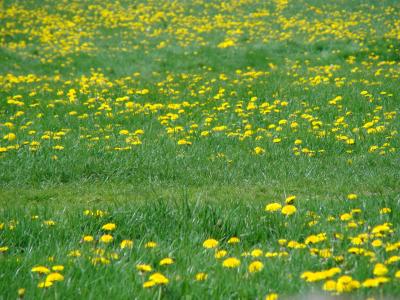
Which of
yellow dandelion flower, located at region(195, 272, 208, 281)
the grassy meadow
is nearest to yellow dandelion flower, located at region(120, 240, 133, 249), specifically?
the grassy meadow

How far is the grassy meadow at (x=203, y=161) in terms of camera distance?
337 centimetres

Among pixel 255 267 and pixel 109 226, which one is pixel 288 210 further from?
pixel 109 226

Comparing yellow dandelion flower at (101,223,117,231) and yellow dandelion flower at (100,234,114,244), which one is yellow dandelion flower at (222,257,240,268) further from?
yellow dandelion flower at (101,223,117,231)

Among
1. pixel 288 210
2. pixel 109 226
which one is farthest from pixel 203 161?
pixel 109 226

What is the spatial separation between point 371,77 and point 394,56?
225cm

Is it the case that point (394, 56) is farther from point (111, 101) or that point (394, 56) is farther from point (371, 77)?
point (111, 101)

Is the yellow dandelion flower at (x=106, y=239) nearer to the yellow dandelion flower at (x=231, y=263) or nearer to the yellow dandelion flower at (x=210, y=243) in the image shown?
the yellow dandelion flower at (x=210, y=243)

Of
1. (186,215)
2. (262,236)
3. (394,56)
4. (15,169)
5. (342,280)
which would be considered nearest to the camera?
(342,280)

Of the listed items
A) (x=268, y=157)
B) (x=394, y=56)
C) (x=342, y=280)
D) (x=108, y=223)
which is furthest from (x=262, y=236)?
(x=394, y=56)

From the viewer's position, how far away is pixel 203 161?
22.5 ft

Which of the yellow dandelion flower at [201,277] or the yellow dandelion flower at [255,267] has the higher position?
the yellow dandelion flower at [255,267]

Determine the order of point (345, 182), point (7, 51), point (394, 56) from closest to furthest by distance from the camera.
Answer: point (345, 182) → point (394, 56) → point (7, 51)

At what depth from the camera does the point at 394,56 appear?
39.6ft

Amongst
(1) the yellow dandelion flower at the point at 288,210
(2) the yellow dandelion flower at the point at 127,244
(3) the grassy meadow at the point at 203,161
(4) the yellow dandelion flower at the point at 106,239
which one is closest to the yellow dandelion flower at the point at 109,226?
(3) the grassy meadow at the point at 203,161
